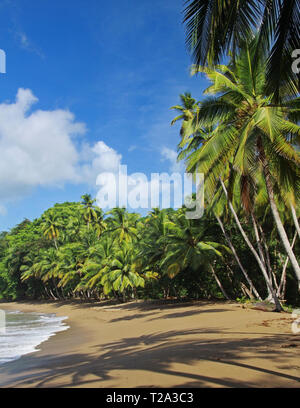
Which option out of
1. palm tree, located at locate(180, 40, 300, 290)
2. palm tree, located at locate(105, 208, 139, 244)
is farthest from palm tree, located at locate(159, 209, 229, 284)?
palm tree, located at locate(105, 208, 139, 244)

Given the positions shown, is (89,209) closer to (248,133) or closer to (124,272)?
(124,272)

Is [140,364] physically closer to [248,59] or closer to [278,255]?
[248,59]

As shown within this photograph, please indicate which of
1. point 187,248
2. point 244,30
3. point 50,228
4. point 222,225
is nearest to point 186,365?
point 244,30

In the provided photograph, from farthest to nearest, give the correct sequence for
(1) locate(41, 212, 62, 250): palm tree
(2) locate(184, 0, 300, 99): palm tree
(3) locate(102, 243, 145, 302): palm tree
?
(1) locate(41, 212, 62, 250): palm tree
(3) locate(102, 243, 145, 302): palm tree
(2) locate(184, 0, 300, 99): palm tree

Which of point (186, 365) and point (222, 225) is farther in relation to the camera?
point (222, 225)

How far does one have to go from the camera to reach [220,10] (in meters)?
4.35

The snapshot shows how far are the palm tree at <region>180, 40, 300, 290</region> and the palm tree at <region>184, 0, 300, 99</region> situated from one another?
3142 mm

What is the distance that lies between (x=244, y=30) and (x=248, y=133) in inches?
167

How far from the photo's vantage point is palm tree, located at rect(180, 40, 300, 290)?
8.21 metres

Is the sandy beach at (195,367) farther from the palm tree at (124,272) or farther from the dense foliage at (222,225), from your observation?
the palm tree at (124,272)

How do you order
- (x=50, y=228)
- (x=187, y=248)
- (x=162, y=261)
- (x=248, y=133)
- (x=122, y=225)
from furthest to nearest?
(x=50, y=228)
(x=122, y=225)
(x=162, y=261)
(x=187, y=248)
(x=248, y=133)

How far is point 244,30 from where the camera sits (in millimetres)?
4668

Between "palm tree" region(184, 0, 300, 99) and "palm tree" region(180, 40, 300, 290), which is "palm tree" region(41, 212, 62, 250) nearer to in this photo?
"palm tree" region(180, 40, 300, 290)
